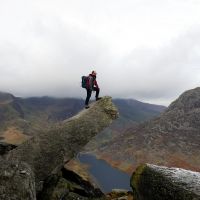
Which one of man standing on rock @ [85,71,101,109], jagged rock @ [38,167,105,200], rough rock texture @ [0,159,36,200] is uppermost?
man standing on rock @ [85,71,101,109]

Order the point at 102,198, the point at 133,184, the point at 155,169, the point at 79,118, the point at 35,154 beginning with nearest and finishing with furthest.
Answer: the point at 155,169 → the point at 133,184 → the point at 35,154 → the point at 79,118 → the point at 102,198

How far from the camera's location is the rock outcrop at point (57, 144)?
96.1 feet

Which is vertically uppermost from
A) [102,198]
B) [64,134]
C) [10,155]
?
[64,134]

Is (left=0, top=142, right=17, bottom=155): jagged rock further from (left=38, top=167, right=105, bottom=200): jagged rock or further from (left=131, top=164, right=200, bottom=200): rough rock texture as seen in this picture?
(left=131, top=164, right=200, bottom=200): rough rock texture

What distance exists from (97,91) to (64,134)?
23.2 ft

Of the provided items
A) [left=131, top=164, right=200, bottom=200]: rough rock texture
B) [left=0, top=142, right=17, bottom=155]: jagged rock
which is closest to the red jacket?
[left=0, top=142, right=17, bottom=155]: jagged rock

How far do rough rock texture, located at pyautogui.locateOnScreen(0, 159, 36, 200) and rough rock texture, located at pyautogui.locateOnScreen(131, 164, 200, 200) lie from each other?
7.08m

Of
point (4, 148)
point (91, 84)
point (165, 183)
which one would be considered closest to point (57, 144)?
point (4, 148)

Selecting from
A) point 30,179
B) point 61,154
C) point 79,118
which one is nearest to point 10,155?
point 61,154

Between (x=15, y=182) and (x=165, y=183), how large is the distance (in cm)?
804

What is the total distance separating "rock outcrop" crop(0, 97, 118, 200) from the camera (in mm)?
29281

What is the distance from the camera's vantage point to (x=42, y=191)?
3003cm

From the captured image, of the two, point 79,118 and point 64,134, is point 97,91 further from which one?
point 64,134

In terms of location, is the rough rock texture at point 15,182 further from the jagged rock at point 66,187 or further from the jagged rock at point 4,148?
the jagged rock at point 4,148
